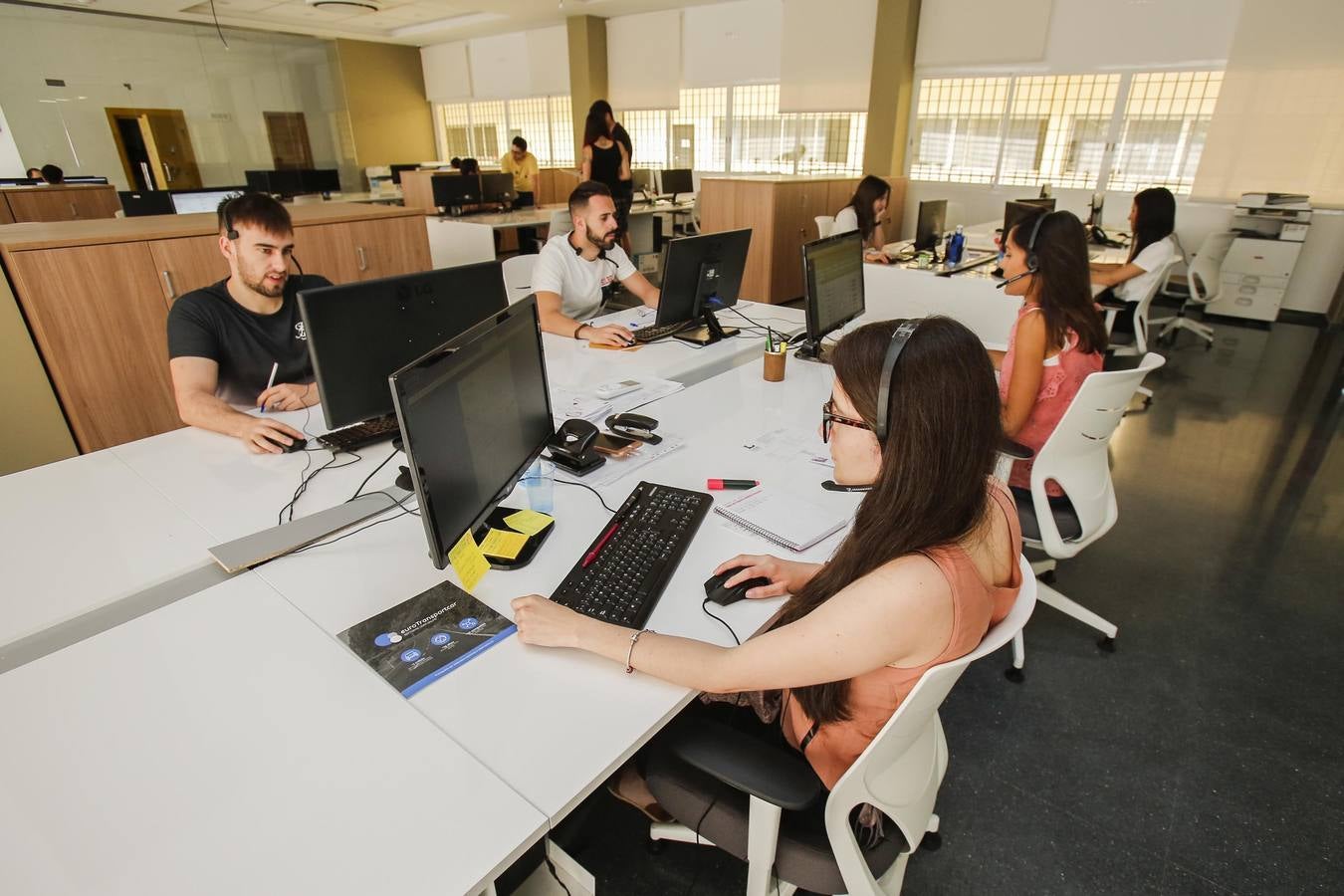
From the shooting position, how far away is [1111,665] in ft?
6.84

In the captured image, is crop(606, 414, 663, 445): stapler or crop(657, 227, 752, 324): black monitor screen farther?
crop(657, 227, 752, 324): black monitor screen

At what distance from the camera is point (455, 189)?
20.7 feet

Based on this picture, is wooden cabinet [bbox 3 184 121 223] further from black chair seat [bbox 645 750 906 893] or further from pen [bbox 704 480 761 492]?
black chair seat [bbox 645 750 906 893]

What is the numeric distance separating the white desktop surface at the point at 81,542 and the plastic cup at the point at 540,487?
65 cm

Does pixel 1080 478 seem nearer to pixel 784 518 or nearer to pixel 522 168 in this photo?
pixel 784 518

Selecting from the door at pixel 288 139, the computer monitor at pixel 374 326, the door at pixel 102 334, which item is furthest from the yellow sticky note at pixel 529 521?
the door at pixel 288 139

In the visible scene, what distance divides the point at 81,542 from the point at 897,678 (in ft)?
5.34

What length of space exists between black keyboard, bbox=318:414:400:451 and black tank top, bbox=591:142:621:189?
5.12 m

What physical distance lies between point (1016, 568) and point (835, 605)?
0.33 meters

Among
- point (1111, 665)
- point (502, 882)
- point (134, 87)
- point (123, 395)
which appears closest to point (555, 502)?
point (502, 882)

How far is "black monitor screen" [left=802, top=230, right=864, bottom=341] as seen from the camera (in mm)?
2330

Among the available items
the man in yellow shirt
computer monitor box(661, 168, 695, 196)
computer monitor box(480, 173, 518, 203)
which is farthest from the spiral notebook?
computer monitor box(661, 168, 695, 196)

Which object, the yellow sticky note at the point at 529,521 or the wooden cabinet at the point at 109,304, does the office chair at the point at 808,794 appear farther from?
the wooden cabinet at the point at 109,304

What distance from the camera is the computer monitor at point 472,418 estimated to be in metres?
1.00
